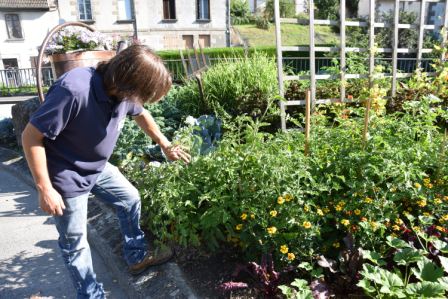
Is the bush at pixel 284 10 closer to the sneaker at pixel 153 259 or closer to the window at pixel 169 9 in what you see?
the window at pixel 169 9

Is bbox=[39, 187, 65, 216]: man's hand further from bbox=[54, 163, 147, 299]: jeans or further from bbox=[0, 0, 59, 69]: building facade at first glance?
bbox=[0, 0, 59, 69]: building facade

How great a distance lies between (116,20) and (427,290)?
986 inches

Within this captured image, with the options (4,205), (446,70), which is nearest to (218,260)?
(4,205)

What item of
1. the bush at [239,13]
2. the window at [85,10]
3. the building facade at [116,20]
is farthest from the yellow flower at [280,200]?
the bush at [239,13]

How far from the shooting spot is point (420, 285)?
1525 mm

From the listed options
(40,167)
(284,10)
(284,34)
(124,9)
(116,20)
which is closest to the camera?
(40,167)

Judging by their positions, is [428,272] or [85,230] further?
[85,230]

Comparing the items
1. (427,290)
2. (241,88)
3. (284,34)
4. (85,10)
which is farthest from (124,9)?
(427,290)

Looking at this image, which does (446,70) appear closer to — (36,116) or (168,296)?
(168,296)

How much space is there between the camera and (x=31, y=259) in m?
2.68

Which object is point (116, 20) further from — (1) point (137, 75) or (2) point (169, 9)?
(1) point (137, 75)

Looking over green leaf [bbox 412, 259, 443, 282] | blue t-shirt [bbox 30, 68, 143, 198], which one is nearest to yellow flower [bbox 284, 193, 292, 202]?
green leaf [bbox 412, 259, 443, 282]

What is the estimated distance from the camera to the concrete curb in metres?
2.10

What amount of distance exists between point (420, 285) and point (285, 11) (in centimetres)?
3423
